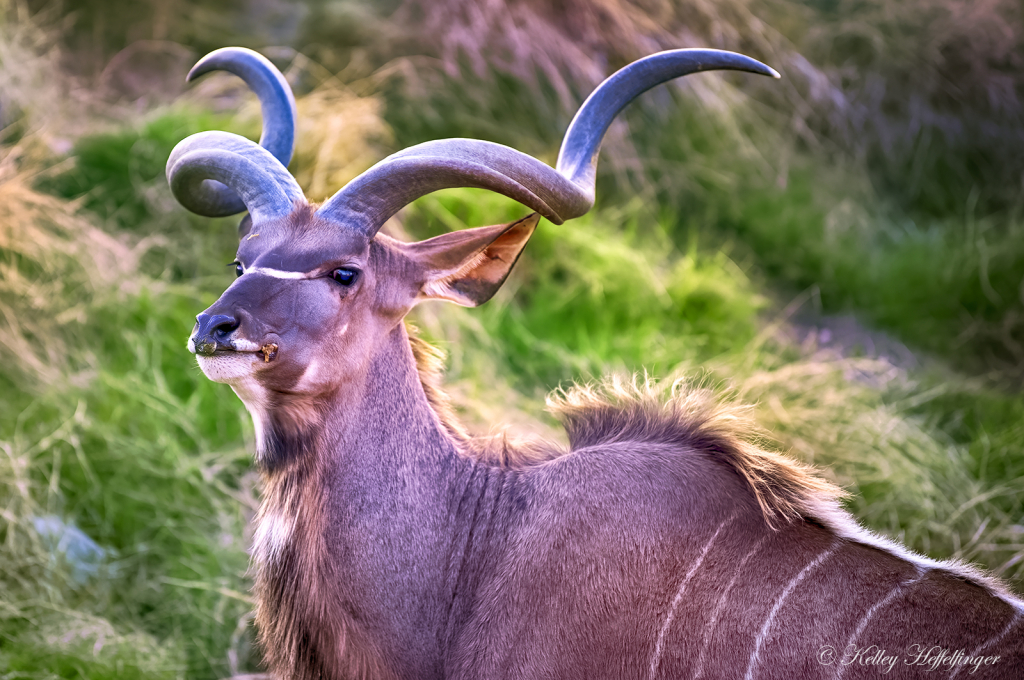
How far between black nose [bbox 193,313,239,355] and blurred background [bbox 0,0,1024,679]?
78.1 inches

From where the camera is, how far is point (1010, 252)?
6789 millimetres

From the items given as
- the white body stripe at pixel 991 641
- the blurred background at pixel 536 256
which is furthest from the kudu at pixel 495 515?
the blurred background at pixel 536 256

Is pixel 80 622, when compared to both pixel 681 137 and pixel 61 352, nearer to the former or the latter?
pixel 61 352

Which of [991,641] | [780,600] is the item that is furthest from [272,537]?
[991,641]

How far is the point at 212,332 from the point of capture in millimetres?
2643

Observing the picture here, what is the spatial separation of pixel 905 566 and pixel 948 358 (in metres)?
4.30

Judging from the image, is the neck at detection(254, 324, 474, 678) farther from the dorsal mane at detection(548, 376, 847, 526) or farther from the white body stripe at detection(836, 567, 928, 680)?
the white body stripe at detection(836, 567, 928, 680)

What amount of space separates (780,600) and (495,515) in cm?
97

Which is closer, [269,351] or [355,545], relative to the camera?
[269,351]

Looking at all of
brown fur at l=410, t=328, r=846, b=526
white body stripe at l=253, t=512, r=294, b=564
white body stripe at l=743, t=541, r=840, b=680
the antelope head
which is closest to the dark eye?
the antelope head

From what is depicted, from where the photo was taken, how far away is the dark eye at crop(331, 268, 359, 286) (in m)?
2.93

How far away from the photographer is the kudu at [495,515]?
2.69 m

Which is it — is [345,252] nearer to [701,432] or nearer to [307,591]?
[307,591]

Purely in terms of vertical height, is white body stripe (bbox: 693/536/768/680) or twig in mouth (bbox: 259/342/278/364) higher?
twig in mouth (bbox: 259/342/278/364)
